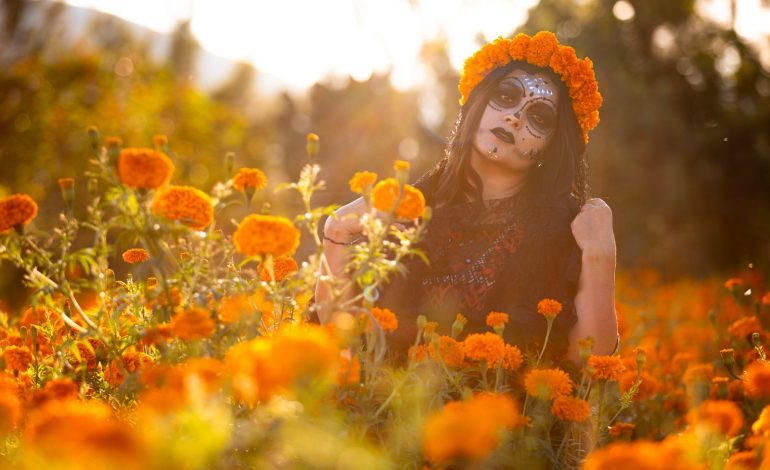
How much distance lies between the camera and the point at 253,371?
1333 millimetres

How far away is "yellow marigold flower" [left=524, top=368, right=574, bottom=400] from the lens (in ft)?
6.50

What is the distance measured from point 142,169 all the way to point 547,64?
206 centimetres

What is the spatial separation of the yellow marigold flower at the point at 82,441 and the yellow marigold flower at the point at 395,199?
0.93 m

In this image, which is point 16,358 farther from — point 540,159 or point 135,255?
point 540,159

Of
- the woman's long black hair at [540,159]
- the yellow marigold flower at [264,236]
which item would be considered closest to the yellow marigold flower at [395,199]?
the yellow marigold flower at [264,236]

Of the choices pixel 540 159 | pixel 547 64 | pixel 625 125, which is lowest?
pixel 540 159

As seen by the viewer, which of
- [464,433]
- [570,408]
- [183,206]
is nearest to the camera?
[464,433]

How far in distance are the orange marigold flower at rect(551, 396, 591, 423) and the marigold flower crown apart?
5.31 ft

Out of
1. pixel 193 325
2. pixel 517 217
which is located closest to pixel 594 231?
pixel 517 217

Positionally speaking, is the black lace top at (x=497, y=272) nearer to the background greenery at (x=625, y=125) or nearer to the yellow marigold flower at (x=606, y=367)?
the yellow marigold flower at (x=606, y=367)

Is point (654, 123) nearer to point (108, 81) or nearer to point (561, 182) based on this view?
point (561, 182)

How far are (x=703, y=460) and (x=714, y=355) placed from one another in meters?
2.64

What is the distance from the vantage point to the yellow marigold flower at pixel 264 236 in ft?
5.34

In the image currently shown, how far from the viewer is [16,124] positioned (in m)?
11.9
